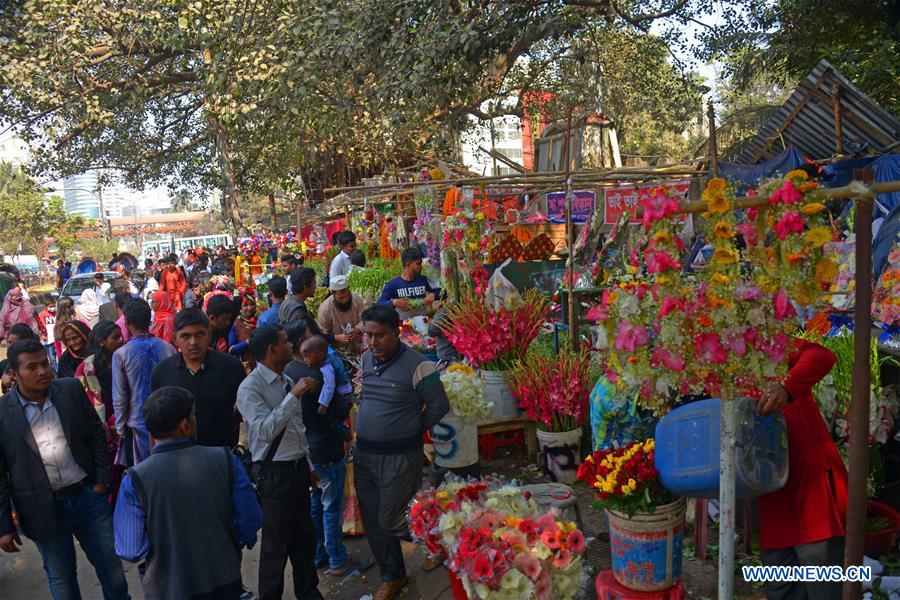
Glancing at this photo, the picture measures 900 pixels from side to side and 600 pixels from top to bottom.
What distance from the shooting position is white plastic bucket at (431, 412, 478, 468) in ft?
16.0

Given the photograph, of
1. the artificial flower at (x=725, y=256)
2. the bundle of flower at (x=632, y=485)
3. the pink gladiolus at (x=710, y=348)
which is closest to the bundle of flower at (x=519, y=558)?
the bundle of flower at (x=632, y=485)

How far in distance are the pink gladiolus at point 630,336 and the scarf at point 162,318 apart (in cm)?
672

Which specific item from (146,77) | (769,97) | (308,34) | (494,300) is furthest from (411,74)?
(769,97)

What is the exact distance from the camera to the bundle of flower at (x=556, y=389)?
16.8ft

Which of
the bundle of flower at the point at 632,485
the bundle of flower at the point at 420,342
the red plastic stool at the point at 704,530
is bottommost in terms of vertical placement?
the red plastic stool at the point at 704,530

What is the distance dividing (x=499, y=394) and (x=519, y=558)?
268cm

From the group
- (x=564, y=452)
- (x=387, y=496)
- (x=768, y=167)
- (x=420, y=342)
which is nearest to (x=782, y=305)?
(x=387, y=496)

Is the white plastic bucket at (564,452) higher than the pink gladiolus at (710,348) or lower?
lower

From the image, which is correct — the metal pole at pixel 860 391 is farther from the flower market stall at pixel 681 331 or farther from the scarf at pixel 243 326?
the scarf at pixel 243 326

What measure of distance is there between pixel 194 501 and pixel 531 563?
145 cm

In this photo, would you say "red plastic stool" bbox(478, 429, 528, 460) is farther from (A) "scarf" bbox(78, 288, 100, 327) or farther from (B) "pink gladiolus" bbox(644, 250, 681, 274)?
(A) "scarf" bbox(78, 288, 100, 327)

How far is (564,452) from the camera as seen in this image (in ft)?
17.1

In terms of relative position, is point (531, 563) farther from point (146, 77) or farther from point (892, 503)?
point (146, 77)

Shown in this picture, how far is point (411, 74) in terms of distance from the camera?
9.21m
